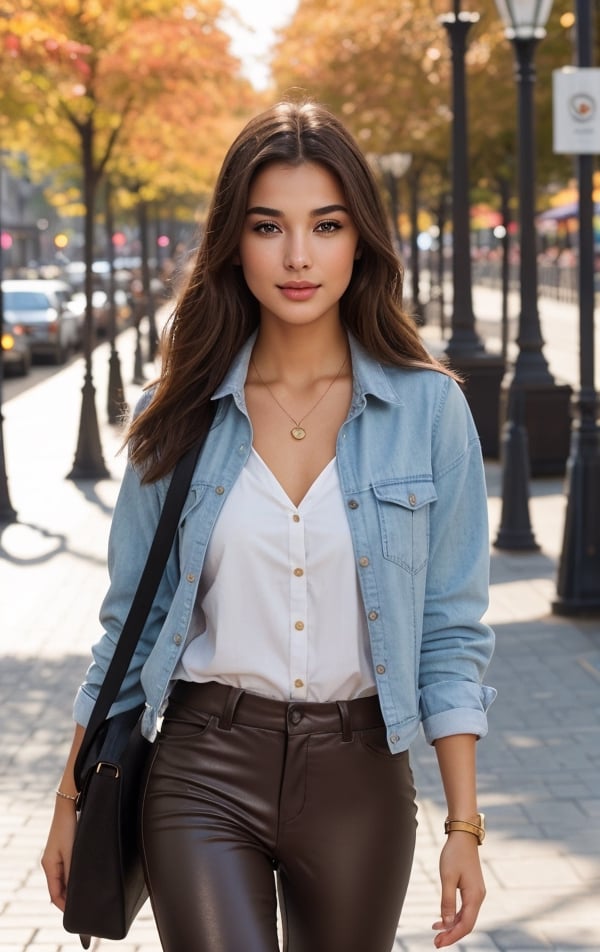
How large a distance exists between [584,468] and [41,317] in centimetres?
2510

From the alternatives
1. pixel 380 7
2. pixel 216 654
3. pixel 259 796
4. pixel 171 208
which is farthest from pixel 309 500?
pixel 171 208

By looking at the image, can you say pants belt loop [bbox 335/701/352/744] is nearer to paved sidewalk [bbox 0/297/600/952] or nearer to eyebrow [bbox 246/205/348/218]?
eyebrow [bbox 246/205/348/218]

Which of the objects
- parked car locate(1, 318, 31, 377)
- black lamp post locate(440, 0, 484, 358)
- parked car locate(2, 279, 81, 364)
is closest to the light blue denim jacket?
black lamp post locate(440, 0, 484, 358)

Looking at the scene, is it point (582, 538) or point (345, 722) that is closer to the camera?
point (345, 722)

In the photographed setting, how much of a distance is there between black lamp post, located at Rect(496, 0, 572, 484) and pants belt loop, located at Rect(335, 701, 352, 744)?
919cm

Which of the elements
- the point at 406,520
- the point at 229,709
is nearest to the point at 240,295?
the point at 406,520

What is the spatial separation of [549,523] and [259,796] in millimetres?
10669

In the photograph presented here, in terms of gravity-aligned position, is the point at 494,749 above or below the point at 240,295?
below

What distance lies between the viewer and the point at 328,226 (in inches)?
120

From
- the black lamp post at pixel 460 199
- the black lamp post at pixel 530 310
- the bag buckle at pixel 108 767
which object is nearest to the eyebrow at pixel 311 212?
the bag buckle at pixel 108 767

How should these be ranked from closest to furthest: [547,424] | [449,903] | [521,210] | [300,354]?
[449,903]
[300,354]
[521,210]
[547,424]

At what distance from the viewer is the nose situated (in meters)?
2.99

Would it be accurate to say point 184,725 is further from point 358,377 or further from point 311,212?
point 311,212

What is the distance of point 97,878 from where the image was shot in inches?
116
